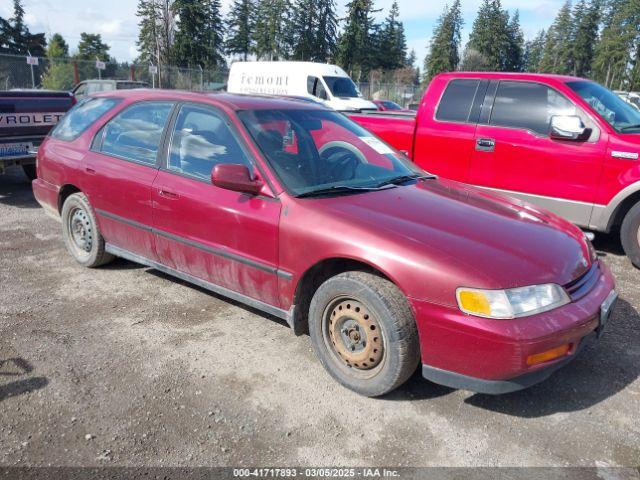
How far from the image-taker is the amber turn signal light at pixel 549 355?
255cm

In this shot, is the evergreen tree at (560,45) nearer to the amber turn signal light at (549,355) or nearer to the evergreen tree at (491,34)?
the evergreen tree at (491,34)

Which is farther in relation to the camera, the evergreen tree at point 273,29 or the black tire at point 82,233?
the evergreen tree at point 273,29

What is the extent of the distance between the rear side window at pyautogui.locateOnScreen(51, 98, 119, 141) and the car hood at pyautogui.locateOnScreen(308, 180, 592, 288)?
2.59 m

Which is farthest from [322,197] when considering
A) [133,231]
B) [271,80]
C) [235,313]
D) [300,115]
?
[271,80]

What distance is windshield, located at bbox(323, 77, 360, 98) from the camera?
19.5 meters

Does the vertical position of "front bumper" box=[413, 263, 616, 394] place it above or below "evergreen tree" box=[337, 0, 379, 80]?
below

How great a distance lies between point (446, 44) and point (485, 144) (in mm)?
74171

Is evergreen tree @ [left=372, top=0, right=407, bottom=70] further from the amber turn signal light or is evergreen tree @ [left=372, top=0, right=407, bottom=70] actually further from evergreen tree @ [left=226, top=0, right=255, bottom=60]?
the amber turn signal light

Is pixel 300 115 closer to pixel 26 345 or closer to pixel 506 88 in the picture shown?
pixel 26 345

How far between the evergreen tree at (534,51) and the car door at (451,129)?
353ft

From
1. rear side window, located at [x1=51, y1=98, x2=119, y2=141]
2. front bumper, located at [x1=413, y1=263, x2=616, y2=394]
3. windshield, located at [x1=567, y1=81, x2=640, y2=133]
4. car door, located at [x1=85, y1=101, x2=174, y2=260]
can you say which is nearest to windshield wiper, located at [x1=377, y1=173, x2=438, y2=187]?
front bumper, located at [x1=413, y1=263, x2=616, y2=394]

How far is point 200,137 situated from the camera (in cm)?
377

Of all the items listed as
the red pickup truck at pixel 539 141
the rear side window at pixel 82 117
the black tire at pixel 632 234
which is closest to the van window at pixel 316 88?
the red pickup truck at pixel 539 141

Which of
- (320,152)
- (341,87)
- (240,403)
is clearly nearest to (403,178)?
(320,152)
